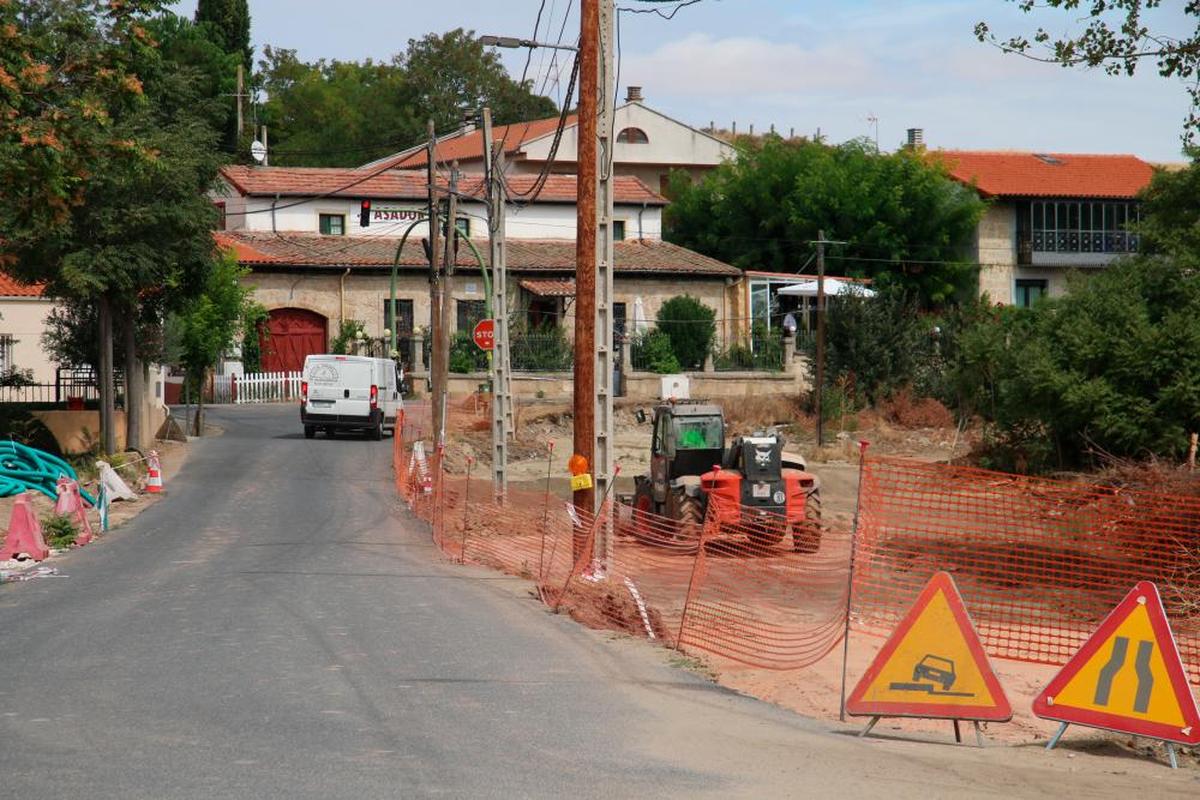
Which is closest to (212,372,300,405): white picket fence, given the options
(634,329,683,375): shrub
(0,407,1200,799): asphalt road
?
(634,329,683,375): shrub

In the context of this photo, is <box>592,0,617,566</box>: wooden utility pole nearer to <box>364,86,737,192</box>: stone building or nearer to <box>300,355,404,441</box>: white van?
<box>300,355,404,441</box>: white van

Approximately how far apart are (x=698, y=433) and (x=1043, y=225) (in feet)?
144

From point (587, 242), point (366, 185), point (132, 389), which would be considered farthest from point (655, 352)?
point (587, 242)

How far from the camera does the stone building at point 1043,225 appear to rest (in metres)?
63.3

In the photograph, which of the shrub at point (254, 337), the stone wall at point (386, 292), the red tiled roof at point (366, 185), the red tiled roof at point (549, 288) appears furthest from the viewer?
the red tiled roof at point (366, 185)

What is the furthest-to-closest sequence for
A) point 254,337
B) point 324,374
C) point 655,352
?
point 254,337 → point 655,352 → point 324,374

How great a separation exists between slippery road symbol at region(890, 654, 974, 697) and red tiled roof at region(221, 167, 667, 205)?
46453 millimetres

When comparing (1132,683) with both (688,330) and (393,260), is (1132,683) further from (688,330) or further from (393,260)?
(393,260)

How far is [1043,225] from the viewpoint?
208 feet

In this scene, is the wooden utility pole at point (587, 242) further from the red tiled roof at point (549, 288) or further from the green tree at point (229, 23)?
the green tree at point (229, 23)

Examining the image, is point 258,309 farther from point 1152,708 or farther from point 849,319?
point 1152,708

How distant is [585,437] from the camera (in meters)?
17.6

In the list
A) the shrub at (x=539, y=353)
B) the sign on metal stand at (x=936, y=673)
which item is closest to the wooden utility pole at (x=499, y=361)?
Result: the sign on metal stand at (x=936, y=673)

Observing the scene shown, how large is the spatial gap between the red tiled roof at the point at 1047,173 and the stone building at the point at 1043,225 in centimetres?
4
